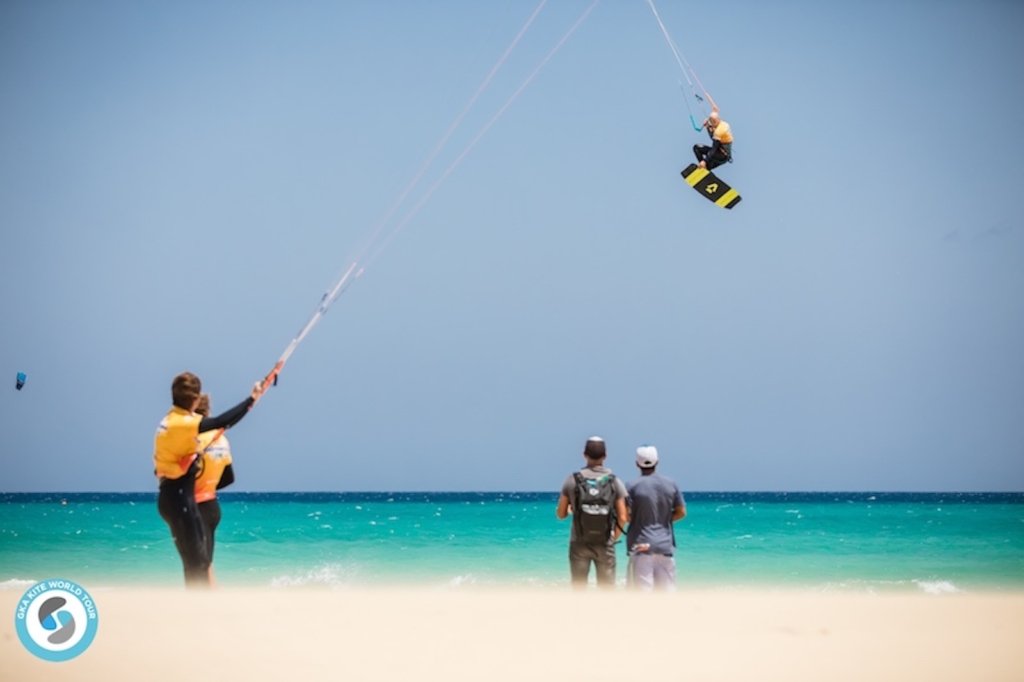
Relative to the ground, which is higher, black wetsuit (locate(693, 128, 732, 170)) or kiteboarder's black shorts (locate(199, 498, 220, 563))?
black wetsuit (locate(693, 128, 732, 170))

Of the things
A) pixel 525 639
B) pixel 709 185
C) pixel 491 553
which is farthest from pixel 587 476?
pixel 491 553

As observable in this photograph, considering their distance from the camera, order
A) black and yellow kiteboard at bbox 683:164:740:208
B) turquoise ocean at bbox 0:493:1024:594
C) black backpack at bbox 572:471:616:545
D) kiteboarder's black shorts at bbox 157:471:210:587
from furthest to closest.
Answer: turquoise ocean at bbox 0:493:1024:594 < black and yellow kiteboard at bbox 683:164:740:208 < black backpack at bbox 572:471:616:545 < kiteboarder's black shorts at bbox 157:471:210:587

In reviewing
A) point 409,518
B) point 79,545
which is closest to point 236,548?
point 79,545

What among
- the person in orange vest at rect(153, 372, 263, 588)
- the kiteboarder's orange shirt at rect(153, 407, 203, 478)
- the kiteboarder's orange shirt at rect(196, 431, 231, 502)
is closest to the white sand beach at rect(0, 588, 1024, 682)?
the person in orange vest at rect(153, 372, 263, 588)

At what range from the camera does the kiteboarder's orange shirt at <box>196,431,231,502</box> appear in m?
5.91

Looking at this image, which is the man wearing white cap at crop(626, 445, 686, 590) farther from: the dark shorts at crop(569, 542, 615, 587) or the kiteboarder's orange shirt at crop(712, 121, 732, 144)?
the kiteboarder's orange shirt at crop(712, 121, 732, 144)

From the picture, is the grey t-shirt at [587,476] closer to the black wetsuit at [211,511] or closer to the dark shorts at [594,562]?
the dark shorts at [594,562]

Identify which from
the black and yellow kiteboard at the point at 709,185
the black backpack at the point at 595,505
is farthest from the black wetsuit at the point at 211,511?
the black and yellow kiteboard at the point at 709,185

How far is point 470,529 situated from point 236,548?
9.41 m

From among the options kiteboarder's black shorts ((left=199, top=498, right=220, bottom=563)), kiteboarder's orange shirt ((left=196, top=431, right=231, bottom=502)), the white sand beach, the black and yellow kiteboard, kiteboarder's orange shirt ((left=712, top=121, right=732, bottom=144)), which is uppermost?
kiteboarder's orange shirt ((left=712, top=121, right=732, bottom=144))

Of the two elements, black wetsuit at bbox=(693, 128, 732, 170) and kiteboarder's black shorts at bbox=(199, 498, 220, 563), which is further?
black wetsuit at bbox=(693, 128, 732, 170)

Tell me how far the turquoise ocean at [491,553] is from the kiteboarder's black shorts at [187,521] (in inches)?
333

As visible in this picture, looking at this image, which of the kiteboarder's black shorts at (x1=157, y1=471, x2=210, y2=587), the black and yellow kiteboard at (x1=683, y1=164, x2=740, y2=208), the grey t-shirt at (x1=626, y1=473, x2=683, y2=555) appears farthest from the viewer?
the black and yellow kiteboard at (x1=683, y1=164, x2=740, y2=208)

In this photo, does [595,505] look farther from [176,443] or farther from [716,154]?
[716,154]
